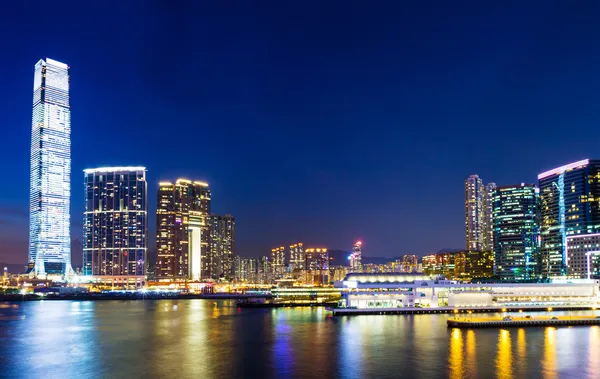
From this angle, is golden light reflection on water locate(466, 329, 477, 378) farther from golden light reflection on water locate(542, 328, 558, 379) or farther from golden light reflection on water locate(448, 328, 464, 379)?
golden light reflection on water locate(542, 328, 558, 379)

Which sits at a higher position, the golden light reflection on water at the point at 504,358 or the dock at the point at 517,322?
the golden light reflection on water at the point at 504,358

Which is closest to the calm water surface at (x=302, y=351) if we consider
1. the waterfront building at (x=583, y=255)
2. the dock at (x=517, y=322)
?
the dock at (x=517, y=322)

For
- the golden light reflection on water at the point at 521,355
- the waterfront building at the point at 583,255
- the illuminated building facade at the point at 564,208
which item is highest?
the illuminated building facade at the point at 564,208

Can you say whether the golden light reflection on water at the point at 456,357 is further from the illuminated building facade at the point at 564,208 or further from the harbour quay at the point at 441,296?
the illuminated building facade at the point at 564,208

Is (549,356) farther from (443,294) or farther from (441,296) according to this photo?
(443,294)

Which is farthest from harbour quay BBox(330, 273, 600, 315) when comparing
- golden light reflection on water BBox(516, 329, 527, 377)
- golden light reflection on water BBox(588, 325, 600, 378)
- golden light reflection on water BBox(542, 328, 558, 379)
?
golden light reflection on water BBox(516, 329, 527, 377)

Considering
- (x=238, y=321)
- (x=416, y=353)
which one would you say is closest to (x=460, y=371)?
(x=416, y=353)

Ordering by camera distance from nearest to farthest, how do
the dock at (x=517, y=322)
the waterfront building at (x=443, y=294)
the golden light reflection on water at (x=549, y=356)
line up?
the golden light reflection on water at (x=549, y=356) → the dock at (x=517, y=322) → the waterfront building at (x=443, y=294)

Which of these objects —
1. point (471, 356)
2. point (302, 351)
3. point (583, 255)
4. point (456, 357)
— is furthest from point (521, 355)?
point (583, 255)

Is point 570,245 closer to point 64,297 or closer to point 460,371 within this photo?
point 460,371
